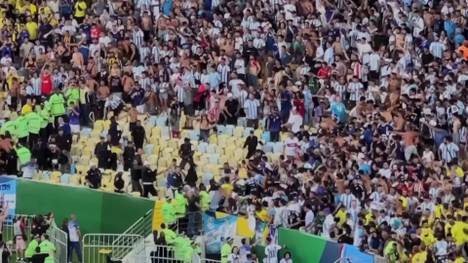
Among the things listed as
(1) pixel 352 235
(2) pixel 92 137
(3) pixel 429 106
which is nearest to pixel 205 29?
(2) pixel 92 137

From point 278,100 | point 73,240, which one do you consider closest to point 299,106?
point 278,100

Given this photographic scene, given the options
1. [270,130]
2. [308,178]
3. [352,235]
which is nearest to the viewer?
[352,235]

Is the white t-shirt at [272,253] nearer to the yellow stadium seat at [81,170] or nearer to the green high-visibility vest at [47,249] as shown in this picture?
the green high-visibility vest at [47,249]

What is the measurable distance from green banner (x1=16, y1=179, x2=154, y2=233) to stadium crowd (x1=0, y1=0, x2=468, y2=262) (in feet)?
1.46

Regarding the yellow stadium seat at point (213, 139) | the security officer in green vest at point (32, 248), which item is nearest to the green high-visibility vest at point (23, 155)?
the yellow stadium seat at point (213, 139)

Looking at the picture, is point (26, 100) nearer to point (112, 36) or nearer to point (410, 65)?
point (112, 36)

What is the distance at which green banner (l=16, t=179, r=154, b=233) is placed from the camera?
1494 inches

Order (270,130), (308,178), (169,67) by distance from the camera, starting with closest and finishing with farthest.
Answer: (308,178)
(270,130)
(169,67)

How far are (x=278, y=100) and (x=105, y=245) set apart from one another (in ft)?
18.2

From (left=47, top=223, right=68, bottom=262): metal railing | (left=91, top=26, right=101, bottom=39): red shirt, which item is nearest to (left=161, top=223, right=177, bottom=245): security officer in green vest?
(left=47, top=223, right=68, bottom=262): metal railing

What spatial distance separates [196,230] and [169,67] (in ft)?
20.9

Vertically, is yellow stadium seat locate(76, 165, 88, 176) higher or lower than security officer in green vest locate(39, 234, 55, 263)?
higher

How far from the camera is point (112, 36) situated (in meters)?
43.5

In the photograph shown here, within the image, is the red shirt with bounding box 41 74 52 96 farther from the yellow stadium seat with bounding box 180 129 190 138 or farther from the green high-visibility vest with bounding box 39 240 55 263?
the green high-visibility vest with bounding box 39 240 55 263
